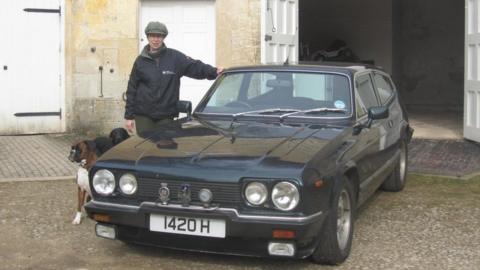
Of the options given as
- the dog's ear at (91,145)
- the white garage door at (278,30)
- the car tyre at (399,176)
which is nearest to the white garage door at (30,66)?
the white garage door at (278,30)

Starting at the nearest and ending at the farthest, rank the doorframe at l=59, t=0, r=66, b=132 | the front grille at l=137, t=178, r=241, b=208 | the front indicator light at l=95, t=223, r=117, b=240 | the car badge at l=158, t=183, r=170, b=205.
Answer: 1. the front grille at l=137, t=178, r=241, b=208
2. the car badge at l=158, t=183, r=170, b=205
3. the front indicator light at l=95, t=223, r=117, b=240
4. the doorframe at l=59, t=0, r=66, b=132

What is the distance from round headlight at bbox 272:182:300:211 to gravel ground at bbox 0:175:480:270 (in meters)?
0.70

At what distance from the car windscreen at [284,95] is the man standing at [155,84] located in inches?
26.9

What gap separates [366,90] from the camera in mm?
6383

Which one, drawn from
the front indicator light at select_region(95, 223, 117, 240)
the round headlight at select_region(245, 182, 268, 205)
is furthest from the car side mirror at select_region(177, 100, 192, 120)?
the round headlight at select_region(245, 182, 268, 205)

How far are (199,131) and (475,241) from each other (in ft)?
8.00

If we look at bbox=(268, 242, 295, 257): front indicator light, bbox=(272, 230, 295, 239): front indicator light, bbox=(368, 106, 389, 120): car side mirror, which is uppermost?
bbox=(368, 106, 389, 120): car side mirror

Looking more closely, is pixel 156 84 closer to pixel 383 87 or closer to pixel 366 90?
pixel 366 90

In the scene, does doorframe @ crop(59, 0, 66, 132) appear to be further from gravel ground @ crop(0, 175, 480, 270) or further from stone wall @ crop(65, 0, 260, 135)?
gravel ground @ crop(0, 175, 480, 270)

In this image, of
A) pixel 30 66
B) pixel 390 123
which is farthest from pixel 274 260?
pixel 30 66

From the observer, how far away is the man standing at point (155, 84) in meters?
6.70

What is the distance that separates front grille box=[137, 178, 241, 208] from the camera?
4480 mm

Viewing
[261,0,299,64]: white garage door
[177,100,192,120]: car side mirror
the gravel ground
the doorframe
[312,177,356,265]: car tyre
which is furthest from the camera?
the doorframe

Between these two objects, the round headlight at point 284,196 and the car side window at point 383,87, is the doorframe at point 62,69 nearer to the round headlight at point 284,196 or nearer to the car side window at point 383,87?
the car side window at point 383,87
